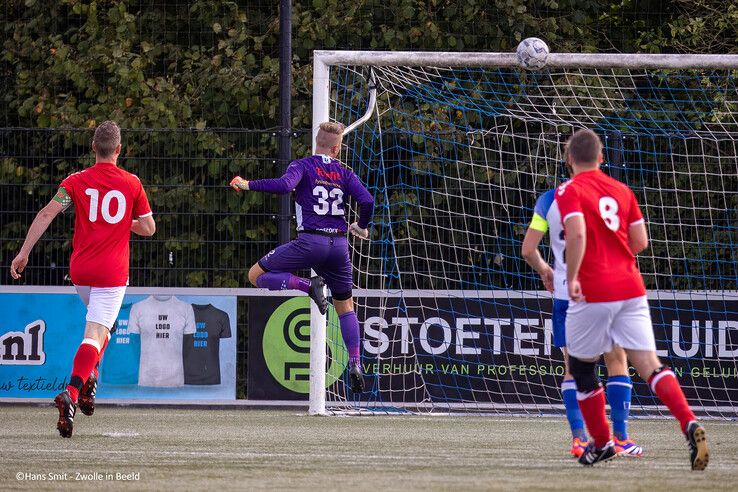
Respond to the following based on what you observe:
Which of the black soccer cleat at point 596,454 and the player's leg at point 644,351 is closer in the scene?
the player's leg at point 644,351

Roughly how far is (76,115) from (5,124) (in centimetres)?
128

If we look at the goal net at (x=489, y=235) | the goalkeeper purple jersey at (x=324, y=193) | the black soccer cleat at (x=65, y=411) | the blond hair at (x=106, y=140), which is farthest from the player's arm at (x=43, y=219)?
the goal net at (x=489, y=235)

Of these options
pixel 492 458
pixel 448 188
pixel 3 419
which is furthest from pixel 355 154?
pixel 492 458

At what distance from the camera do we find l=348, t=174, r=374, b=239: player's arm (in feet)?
29.2

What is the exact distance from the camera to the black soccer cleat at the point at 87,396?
780 centimetres

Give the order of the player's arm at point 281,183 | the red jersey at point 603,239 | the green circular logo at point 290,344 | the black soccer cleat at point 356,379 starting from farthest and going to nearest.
Answer: the green circular logo at point 290,344 → the black soccer cleat at point 356,379 → the player's arm at point 281,183 → the red jersey at point 603,239

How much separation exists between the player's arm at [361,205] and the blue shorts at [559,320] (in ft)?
7.18

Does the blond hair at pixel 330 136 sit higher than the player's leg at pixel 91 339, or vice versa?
the blond hair at pixel 330 136

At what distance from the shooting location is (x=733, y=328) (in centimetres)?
1074

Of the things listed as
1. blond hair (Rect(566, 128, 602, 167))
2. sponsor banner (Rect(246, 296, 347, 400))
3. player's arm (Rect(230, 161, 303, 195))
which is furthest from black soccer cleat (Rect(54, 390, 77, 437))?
sponsor banner (Rect(246, 296, 347, 400))

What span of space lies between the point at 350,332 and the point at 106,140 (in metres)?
2.49

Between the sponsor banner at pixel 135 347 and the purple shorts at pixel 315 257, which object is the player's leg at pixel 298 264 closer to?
the purple shorts at pixel 315 257

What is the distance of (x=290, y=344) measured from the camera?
1117 centimetres

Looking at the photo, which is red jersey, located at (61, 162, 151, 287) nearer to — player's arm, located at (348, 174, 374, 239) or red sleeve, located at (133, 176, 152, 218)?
red sleeve, located at (133, 176, 152, 218)
